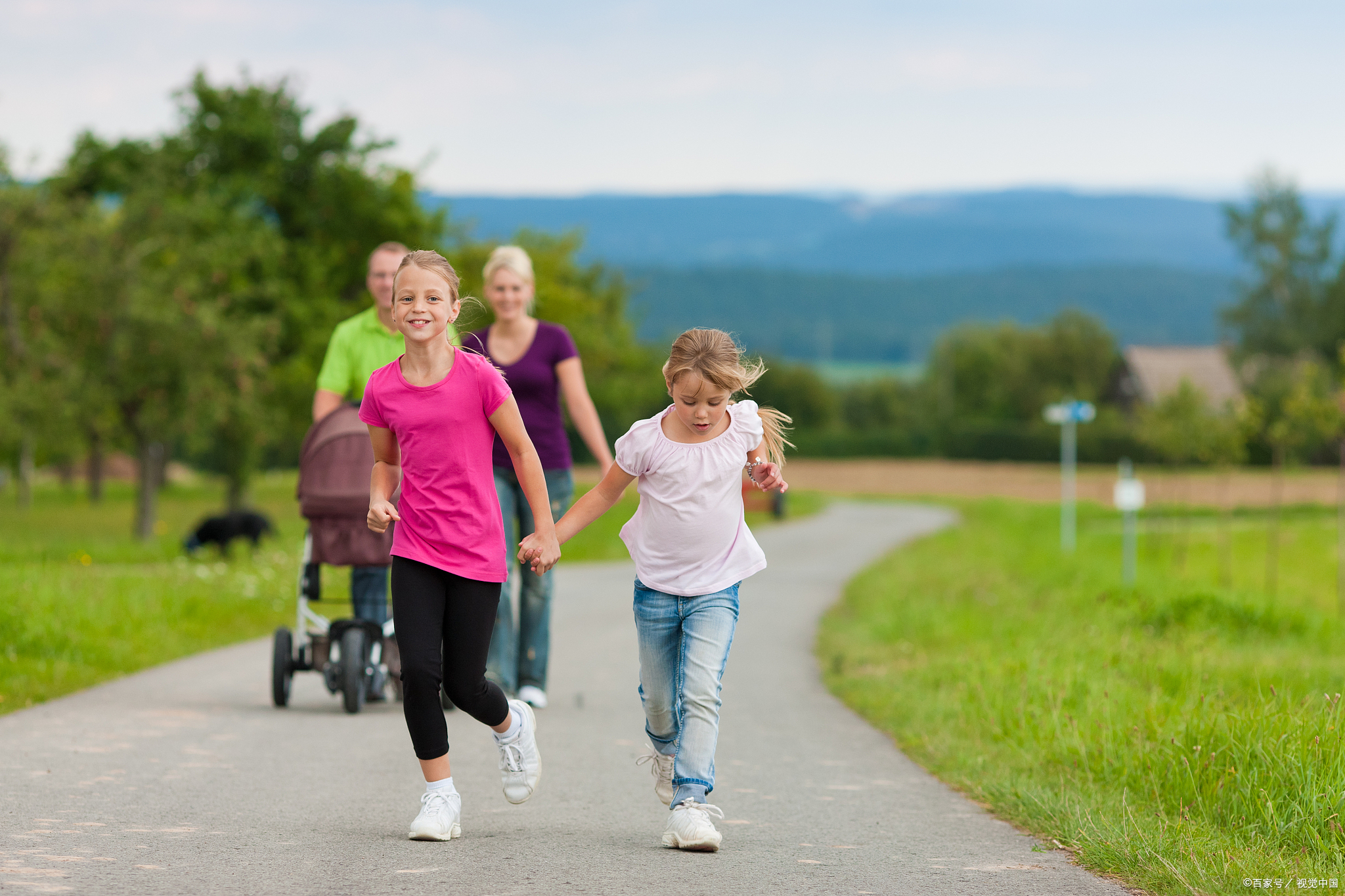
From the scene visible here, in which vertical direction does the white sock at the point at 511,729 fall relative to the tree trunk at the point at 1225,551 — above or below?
above

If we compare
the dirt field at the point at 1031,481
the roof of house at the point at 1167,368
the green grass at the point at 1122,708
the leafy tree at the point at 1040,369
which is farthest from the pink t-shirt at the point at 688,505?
the leafy tree at the point at 1040,369

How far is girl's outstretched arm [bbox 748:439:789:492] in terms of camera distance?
4.78 m

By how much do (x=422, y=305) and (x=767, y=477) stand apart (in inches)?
47.6

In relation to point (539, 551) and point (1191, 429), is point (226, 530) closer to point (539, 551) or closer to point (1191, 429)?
point (1191, 429)

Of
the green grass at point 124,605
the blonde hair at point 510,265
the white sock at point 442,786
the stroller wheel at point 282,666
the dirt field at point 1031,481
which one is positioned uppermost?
the blonde hair at point 510,265

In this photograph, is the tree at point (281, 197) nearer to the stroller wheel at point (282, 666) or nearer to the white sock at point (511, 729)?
the stroller wheel at point (282, 666)

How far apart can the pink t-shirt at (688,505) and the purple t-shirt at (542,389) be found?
2363 millimetres

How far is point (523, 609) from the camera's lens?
7.45m

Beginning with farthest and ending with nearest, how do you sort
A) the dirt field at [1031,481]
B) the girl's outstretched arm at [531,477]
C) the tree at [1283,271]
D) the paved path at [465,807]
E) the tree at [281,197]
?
the tree at [1283,271] → the dirt field at [1031,481] → the tree at [281,197] → the girl's outstretched arm at [531,477] → the paved path at [465,807]

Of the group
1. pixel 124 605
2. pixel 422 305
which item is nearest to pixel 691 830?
pixel 422 305

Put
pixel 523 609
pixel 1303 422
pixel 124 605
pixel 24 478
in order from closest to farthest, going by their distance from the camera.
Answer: pixel 523 609
pixel 124 605
pixel 1303 422
pixel 24 478

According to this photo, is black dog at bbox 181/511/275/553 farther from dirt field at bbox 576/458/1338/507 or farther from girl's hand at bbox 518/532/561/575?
dirt field at bbox 576/458/1338/507

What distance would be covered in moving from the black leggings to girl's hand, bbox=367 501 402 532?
12 centimetres

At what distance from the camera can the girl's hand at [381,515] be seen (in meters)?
4.58
